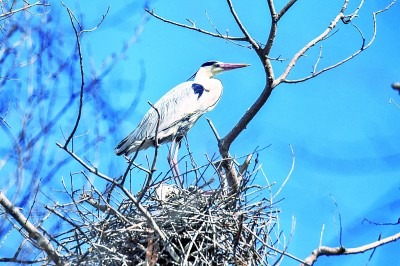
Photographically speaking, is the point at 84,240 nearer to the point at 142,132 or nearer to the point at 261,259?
the point at 261,259

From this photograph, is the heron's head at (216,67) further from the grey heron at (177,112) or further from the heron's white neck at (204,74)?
the grey heron at (177,112)

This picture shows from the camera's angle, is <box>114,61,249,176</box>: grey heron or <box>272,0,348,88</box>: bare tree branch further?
<box>114,61,249,176</box>: grey heron

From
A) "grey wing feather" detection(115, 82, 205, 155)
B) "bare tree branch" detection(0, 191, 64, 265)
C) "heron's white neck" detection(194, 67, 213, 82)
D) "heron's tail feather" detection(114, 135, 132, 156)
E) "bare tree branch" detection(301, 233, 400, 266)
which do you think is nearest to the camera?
"bare tree branch" detection(0, 191, 64, 265)

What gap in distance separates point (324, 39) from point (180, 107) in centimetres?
226

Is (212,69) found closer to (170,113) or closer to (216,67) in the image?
(216,67)

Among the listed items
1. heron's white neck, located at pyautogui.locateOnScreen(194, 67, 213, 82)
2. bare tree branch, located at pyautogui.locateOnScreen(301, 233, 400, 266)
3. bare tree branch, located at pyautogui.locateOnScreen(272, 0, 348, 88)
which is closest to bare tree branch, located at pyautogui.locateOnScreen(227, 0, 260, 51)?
bare tree branch, located at pyautogui.locateOnScreen(272, 0, 348, 88)

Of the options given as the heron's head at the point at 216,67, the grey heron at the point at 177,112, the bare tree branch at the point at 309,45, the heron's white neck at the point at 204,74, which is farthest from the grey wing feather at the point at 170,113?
the bare tree branch at the point at 309,45

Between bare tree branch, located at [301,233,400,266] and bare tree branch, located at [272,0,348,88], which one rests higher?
bare tree branch, located at [272,0,348,88]

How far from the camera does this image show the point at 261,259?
4.17 metres

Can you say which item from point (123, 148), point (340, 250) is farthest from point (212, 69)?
point (340, 250)

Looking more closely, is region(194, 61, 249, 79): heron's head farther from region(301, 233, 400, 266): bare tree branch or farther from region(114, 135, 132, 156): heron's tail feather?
region(301, 233, 400, 266): bare tree branch

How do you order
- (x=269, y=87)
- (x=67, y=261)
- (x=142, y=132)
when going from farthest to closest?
(x=142, y=132), (x=269, y=87), (x=67, y=261)

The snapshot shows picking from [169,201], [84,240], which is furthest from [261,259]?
[84,240]

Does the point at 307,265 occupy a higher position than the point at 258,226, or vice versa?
the point at 258,226
